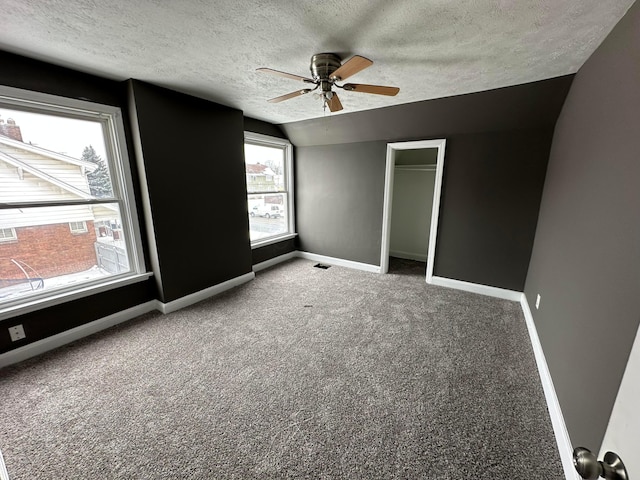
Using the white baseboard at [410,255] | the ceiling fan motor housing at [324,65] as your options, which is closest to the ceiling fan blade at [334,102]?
the ceiling fan motor housing at [324,65]

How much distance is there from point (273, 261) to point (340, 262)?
115 cm

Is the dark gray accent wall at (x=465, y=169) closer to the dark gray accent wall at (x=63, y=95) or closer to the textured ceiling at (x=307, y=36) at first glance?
the textured ceiling at (x=307, y=36)

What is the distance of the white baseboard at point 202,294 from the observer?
9.23ft

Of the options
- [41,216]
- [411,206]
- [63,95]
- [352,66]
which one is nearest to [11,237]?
[41,216]

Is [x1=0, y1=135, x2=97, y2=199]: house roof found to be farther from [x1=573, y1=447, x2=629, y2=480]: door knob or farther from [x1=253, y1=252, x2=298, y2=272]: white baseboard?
[x1=573, y1=447, x2=629, y2=480]: door knob

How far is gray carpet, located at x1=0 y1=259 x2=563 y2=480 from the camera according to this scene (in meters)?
1.33

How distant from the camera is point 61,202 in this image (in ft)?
7.04

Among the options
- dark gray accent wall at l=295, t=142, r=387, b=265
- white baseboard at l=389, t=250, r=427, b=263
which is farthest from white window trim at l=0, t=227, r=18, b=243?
white baseboard at l=389, t=250, r=427, b=263

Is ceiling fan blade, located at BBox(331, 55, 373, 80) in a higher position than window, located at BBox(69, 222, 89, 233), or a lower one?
higher

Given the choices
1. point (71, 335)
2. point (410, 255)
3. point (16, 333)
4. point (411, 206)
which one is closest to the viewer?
point (16, 333)

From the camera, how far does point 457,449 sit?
1.39m

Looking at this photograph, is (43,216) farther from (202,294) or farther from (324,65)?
(324,65)

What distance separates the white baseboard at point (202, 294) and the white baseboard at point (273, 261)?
0.97 feet

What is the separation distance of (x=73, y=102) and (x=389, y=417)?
339 cm
